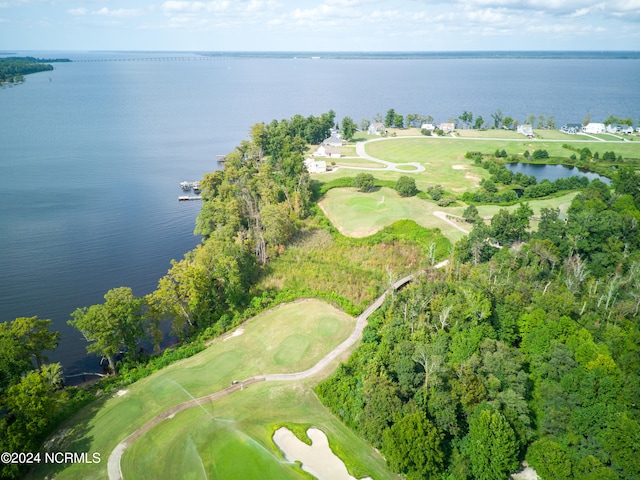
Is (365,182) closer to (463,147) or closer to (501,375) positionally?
(463,147)

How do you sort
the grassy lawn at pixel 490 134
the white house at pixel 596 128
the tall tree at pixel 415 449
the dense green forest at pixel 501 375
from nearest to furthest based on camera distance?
the tall tree at pixel 415 449, the dense green forest at pixel 501 375, the grassy lawn at pixel 490 134, the white house at pixel 596 128

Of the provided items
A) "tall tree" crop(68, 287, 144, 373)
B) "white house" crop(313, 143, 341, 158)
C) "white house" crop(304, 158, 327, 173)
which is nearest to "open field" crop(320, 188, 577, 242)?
"white house" crop(304, 158, 327, 173)

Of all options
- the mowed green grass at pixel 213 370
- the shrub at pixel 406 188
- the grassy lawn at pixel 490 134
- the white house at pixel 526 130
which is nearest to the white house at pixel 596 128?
the white house at pixel 526 130

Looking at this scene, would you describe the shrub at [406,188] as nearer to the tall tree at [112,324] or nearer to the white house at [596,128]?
the tall tree at [112,324]

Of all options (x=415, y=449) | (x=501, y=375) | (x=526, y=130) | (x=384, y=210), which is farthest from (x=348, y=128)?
(x=415, y=449)

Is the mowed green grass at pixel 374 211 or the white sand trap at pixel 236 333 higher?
the mowed green grass at pixel 374 211
